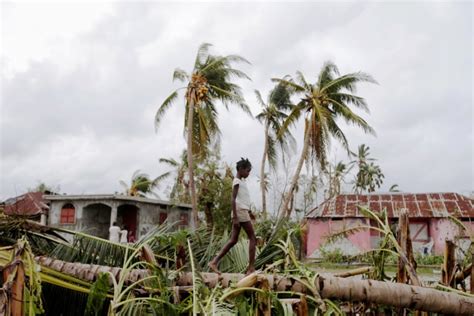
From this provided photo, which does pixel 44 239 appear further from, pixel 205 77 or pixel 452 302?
pixel 205 77

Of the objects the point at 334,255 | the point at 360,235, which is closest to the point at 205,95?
the point at 360,235

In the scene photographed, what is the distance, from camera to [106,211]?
Answer: 22312 mm

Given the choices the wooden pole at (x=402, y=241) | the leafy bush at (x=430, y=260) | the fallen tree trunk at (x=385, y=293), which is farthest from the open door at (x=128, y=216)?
the fallen tree trunk at (x=385, y=293)

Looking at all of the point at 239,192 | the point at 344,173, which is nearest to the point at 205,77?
the point at 239,192

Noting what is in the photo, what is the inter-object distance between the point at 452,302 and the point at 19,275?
2.06 m

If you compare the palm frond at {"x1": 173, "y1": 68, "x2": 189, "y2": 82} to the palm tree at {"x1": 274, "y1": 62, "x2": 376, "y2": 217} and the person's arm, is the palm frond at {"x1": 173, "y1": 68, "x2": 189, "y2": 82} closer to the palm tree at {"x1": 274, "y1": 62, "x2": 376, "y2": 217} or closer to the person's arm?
the palm tree at {"x1": 274, "y1": 62, "x2": 376, "y2": 217}

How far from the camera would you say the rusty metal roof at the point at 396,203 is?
20234mm

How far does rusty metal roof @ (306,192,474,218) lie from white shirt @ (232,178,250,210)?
16831mm

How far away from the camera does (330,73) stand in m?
20.9

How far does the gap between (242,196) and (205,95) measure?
52.0 ft

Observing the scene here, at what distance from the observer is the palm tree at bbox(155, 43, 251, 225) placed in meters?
19.1

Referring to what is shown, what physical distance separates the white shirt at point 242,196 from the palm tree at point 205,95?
580 inches

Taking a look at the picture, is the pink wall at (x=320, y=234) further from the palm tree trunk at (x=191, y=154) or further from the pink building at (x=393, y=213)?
the palm tree trunk at (x=191, y=154)

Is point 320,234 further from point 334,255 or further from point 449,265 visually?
point 449,265
